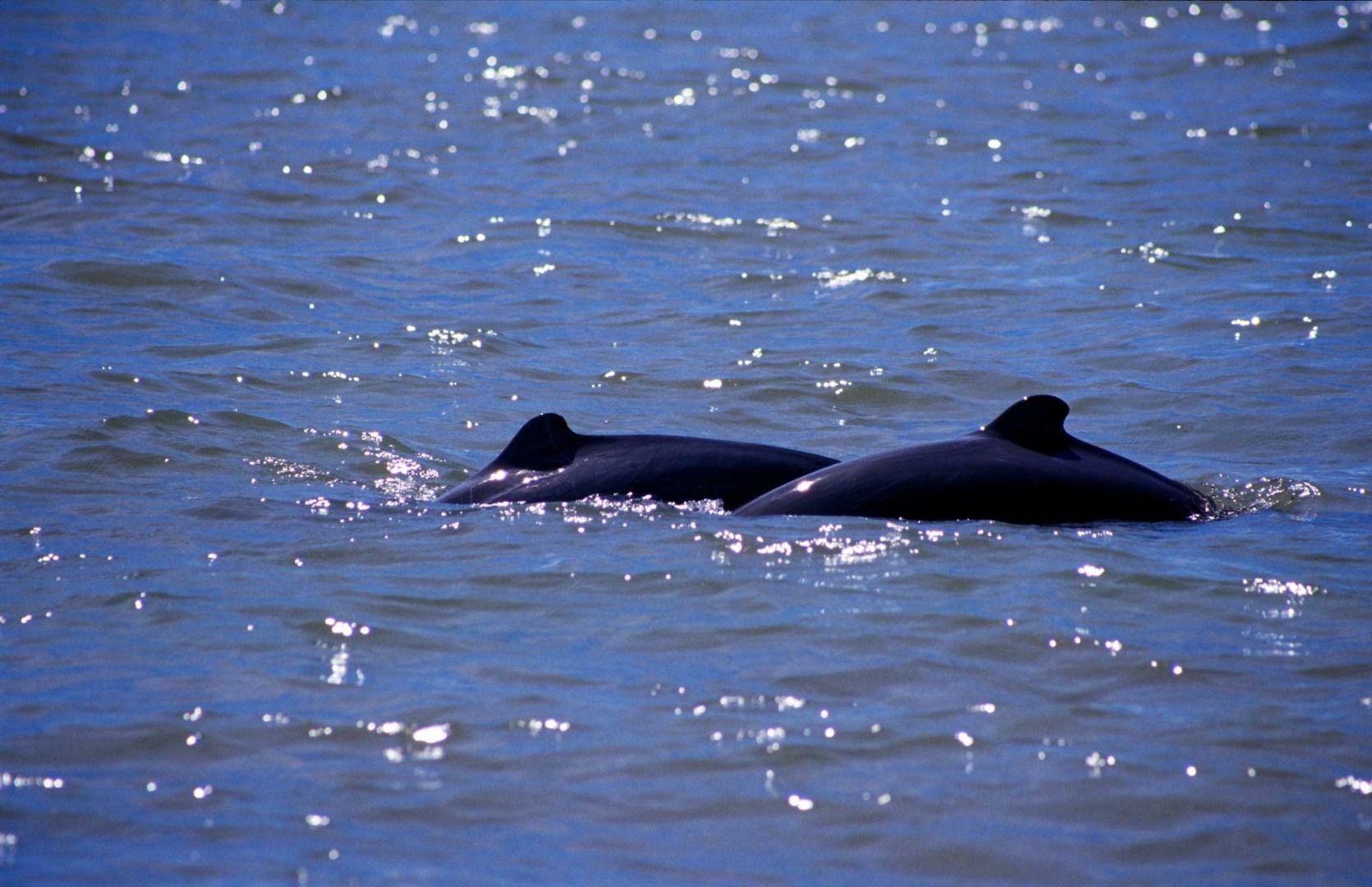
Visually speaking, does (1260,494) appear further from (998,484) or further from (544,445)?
(544,445)

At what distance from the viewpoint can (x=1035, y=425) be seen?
21.8 feet

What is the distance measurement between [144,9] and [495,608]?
98.4 feet

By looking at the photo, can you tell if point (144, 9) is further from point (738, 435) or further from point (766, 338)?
point (738, 435)

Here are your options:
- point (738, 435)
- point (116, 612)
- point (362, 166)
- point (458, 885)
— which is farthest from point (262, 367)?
point (362, 166)

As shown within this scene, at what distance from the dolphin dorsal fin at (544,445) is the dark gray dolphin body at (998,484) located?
0.79 metres

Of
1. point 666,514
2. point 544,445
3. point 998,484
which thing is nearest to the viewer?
point 998,484

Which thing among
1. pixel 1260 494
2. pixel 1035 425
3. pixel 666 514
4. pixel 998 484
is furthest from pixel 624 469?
pixel 1260 494

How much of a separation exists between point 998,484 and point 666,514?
3.93 ft

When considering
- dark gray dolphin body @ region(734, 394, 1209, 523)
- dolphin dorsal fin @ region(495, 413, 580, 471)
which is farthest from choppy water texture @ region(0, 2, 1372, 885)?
dolphin dorsal fin @ region(495, 413, 580, 471)

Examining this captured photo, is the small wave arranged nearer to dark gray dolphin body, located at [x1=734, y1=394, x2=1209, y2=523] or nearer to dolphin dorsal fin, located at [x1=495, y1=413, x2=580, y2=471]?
dark gray dolphin body, located at [x1=734, y1=394, x2=1209, y2=523]

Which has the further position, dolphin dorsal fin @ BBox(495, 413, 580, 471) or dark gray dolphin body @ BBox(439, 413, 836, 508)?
dolphin dorsal fin @ BBox(495, 413, 580, 471)

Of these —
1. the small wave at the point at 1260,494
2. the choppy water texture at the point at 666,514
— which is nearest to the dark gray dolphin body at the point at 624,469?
the choppy water texture at the point at 666,514

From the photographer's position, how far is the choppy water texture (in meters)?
4.38

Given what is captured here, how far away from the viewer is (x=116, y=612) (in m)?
5.78
